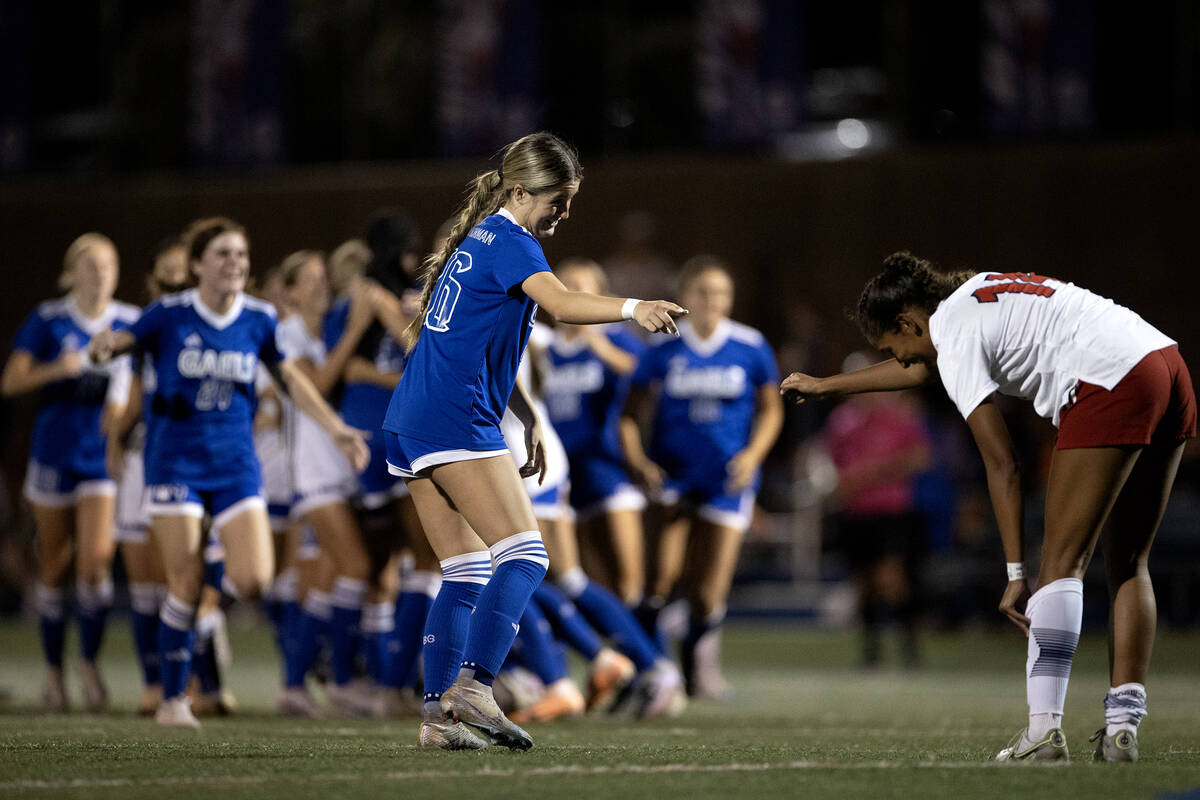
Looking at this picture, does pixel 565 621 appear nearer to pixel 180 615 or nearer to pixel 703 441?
pixel 703 441

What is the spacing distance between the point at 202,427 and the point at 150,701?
5.34ft

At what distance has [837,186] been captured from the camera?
19.0 m

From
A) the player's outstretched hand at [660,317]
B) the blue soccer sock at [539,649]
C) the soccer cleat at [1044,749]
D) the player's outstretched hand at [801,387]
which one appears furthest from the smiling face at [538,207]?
the blue soccer sock at [539,649]

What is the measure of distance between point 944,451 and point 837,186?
436cm

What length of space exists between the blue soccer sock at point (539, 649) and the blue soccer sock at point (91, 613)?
2.45 m

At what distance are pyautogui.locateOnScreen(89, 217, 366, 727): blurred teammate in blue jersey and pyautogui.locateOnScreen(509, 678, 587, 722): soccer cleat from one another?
4.82 feet

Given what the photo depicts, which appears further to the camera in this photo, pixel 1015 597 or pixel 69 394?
pixel 69 394

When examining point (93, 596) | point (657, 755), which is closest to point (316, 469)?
Result: point (93, 596)

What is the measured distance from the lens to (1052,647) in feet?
16.8

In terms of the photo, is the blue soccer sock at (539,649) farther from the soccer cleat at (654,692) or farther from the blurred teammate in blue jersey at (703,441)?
the blurred teammate in blue jersey at (703,441)

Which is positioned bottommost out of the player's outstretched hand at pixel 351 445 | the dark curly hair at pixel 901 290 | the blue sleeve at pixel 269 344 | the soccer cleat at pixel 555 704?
the soccer cleat at pixel 555 704

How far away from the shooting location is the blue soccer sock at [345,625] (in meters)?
8.30

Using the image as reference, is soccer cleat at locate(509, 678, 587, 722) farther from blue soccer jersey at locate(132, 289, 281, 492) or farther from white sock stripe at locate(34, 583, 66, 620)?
white sock stripe at locate(34, 583, 66, 620)

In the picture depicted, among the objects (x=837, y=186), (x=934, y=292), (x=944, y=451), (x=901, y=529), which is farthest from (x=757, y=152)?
(x=934, y=292)
